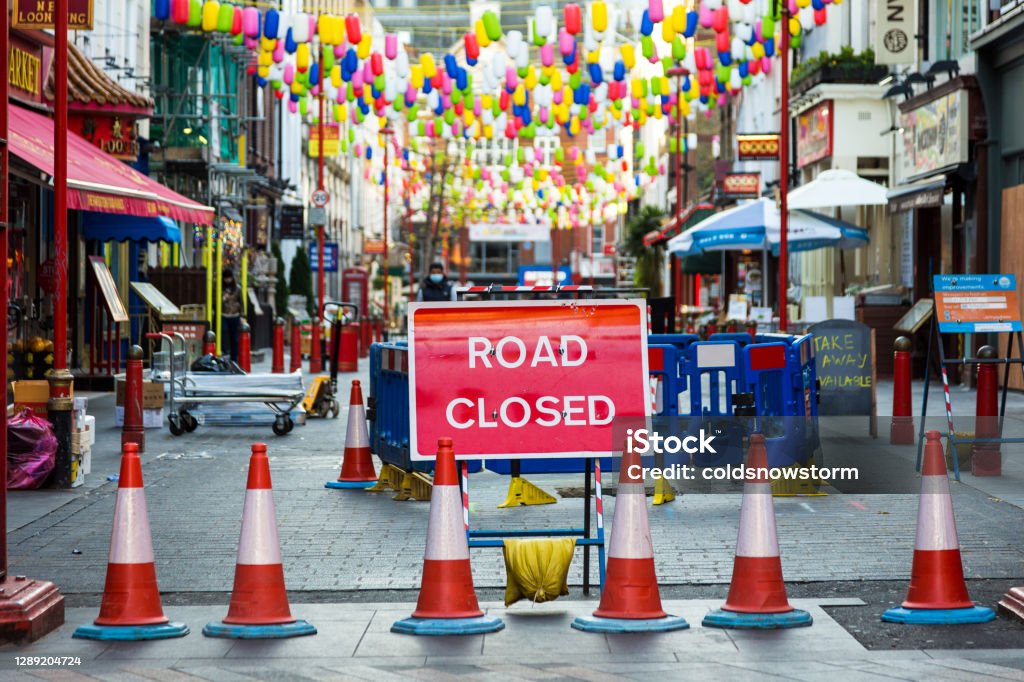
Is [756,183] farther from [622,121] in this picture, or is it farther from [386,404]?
[386,404]

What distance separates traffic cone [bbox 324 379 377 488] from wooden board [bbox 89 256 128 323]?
10.1m

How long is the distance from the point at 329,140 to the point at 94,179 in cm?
3114

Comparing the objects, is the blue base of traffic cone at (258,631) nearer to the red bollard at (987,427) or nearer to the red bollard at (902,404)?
the red bollard at (987,427)

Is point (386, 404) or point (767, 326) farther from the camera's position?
point (767, 326)

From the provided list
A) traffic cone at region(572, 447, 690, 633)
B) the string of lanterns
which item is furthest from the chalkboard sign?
the string of lanterns

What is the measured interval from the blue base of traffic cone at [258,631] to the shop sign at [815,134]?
93.9ft

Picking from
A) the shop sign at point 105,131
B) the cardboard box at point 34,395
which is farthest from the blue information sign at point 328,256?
the cardboard box at point 34,395

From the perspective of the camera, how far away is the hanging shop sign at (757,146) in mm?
35125

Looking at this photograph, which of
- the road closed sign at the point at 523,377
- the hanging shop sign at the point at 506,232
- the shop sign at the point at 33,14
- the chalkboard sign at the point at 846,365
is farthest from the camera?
the hanging shop sign at the point at 506,232

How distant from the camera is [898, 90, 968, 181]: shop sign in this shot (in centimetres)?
2353

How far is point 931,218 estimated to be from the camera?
29.3 metres

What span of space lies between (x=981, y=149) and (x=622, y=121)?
16429mm

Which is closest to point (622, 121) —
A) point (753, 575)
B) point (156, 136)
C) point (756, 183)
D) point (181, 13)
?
point (756, 183)

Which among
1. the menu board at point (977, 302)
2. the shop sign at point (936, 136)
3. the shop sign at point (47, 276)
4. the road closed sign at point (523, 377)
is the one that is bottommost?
the road closed sign at point (523, 377)
